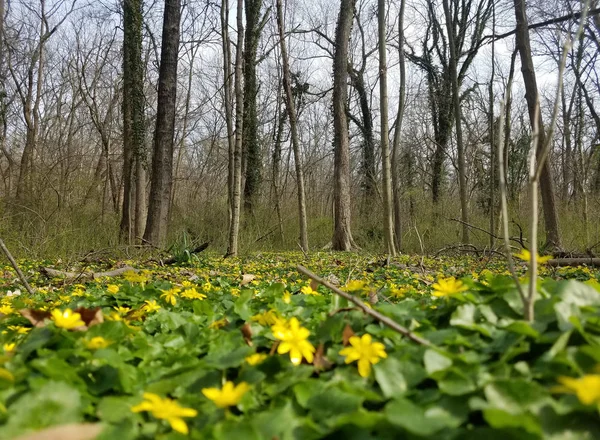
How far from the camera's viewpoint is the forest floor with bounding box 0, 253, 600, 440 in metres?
0.61

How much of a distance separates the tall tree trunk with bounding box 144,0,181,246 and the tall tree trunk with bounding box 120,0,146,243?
2.19m

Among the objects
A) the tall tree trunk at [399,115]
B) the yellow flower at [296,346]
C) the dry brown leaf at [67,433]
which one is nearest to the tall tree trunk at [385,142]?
the tall tree trunk at [399,115]

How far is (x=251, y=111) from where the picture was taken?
13594 mm

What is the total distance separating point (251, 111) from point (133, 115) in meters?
4.25

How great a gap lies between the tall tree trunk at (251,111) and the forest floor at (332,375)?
1104 centimetres

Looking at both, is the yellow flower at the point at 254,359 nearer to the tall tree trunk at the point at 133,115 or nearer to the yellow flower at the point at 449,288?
the yellow flower at the point at 449,288

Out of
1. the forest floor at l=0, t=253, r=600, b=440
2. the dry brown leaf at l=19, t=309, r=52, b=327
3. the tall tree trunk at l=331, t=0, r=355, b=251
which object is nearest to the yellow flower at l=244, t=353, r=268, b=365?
the forest floor at l=0, t=253, r=600, b=440

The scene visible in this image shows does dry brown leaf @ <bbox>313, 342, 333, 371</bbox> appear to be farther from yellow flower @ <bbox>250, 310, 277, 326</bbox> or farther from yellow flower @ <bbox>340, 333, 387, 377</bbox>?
yellow flower @ <bbox>250, 310, 277, 326</bbox>

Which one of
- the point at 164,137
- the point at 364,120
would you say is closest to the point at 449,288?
the point at 164,137

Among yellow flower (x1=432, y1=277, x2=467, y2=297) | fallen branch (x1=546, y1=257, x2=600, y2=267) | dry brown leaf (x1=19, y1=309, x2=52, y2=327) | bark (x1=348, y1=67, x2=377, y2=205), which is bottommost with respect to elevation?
fallen branch (x1=546, y1=257, x2=600, y2=267)

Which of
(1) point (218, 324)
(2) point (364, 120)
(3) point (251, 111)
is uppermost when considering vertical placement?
(2) point (364, 120)

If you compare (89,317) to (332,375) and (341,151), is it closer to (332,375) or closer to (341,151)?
(332,375)

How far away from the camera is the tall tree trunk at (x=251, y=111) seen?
11383 millimetres

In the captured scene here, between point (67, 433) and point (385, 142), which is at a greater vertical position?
point (385, 142)
